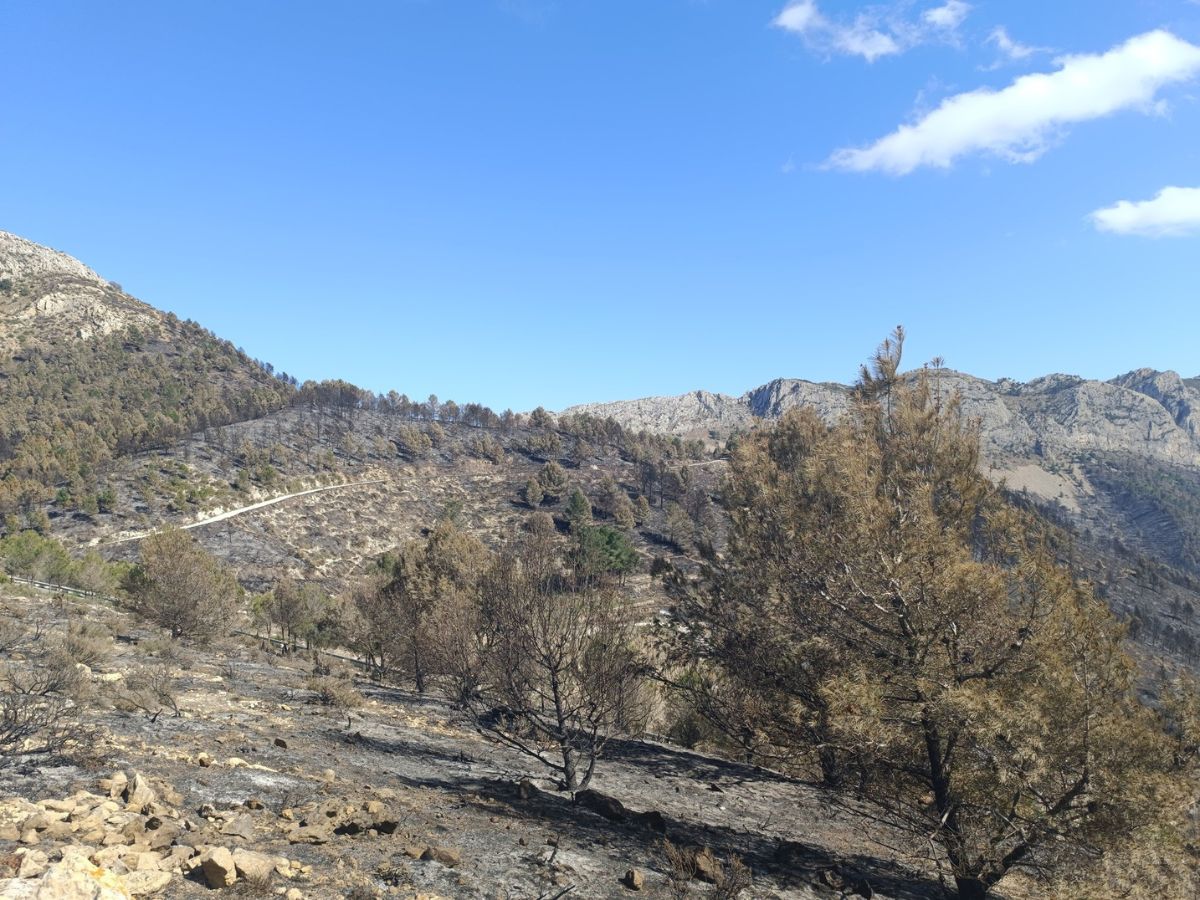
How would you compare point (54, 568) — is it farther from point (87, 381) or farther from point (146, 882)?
point (87, 381)

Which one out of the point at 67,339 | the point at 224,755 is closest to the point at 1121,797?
the point at 224,755

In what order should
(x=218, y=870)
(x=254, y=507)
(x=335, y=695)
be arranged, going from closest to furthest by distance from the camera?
(x=218, y=870) < (x=335, y=695) < (x=254, y=507)

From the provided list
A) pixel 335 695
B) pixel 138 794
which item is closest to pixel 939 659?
pixel 138 794

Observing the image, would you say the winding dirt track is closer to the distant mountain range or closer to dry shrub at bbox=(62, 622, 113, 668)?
the distant mountain range

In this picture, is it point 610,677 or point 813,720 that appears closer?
point 813,720

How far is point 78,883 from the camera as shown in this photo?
190 inches

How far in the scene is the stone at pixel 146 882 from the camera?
19.1 feet

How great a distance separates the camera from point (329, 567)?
69.7 meters

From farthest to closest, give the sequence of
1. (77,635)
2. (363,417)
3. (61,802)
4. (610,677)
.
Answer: (363,417) → (77,635) → (610,677) → (61,802)

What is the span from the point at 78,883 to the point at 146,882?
4.51ft

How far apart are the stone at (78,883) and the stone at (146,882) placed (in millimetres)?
268

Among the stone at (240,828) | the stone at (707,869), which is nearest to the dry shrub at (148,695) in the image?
the stone at (240,828)

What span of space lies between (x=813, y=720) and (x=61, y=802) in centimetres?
1000

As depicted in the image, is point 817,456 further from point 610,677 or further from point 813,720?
point 610,677
